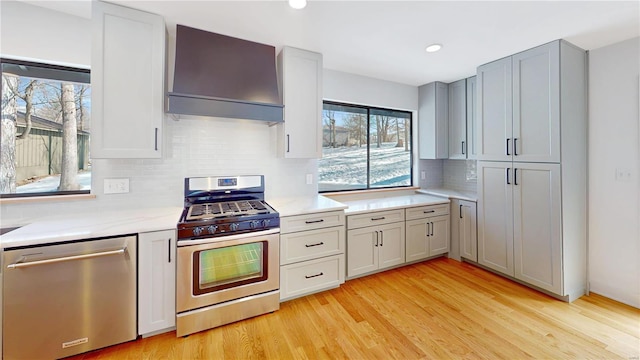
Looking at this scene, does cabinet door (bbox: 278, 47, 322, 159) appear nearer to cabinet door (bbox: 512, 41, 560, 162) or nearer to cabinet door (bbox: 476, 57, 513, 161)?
cabinet door (bbox: 476, 57, 513, 161)

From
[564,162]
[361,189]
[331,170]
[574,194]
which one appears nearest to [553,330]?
[574,194]

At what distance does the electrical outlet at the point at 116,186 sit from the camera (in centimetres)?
223

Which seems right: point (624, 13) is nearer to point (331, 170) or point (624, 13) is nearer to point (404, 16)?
point (404, 16)

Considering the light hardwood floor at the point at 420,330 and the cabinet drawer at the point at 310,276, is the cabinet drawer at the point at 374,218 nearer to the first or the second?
the cabinet drawer at the point at 310,276

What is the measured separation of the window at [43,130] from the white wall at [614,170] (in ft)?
15.4

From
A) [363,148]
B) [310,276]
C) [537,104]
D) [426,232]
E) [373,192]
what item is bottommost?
[310,276]

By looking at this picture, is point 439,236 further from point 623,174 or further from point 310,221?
point 310,221

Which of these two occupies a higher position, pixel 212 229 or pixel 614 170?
pixel 614 170

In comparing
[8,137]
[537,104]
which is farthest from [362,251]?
[8,137]

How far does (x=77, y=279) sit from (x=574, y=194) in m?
4.12

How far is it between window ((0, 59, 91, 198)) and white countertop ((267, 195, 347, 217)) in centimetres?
164

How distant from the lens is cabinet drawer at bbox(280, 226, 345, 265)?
7.73 ft

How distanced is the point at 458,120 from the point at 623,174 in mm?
1751

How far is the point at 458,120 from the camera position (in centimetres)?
374
